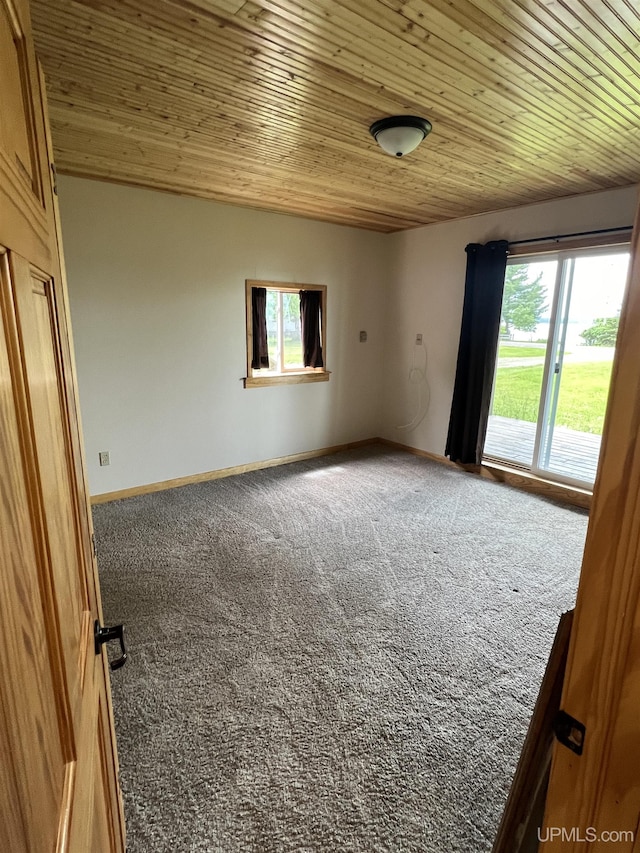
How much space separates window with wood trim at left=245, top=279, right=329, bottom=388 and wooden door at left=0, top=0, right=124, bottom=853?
3.49 m

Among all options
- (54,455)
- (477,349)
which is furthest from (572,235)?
(54,455)

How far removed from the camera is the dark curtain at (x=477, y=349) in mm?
4105

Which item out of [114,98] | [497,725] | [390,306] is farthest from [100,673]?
[390,306]

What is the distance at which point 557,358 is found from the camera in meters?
3.86

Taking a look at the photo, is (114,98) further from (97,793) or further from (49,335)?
(97,793)

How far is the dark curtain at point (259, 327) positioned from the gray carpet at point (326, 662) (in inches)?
60.7

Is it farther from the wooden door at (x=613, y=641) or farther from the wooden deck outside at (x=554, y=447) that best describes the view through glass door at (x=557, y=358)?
the wooden door at (x=613, y=641)

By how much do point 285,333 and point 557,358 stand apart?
106 inches

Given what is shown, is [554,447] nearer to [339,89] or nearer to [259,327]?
[259,327]

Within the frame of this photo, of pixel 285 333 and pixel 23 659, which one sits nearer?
pixel 23 659

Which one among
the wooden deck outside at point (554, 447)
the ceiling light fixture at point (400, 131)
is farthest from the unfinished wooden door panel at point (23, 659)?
the wooden deck outside at point (554, 447)

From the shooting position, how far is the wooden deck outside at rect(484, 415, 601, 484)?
3824 millimetres

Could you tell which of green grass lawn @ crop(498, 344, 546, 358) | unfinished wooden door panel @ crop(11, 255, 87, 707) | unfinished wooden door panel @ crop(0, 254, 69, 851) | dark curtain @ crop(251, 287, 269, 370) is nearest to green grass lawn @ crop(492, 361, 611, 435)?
green grass lawn @ crop(498, 344, 546, 358)

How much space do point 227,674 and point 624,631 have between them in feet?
5.90
